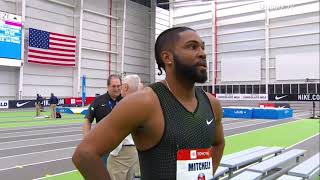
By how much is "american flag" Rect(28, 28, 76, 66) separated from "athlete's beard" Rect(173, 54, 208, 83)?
33.0 meters

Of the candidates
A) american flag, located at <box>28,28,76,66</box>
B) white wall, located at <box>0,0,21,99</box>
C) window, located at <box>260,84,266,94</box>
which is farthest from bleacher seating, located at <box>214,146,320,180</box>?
window, located at <box>260,84,266,94</box>

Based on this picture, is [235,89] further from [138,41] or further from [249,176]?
[249,176]

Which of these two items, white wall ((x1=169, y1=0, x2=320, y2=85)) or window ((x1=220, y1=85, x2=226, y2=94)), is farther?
window ((x1=220, y1=85, x2=226, y2=94))

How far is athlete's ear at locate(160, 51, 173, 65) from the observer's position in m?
2.06

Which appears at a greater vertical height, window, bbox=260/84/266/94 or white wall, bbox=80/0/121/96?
white wall, bbox=80/0/121/96

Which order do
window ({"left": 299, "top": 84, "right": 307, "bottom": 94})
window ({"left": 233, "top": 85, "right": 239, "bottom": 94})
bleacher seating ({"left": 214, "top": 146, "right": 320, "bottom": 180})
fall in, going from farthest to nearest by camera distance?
1. window ({"left": 233, "top": 85, "right": 239, "bottom": 94})
2. window ({"left": 299, "top": 84, "right": 307, "bottom": 94})
3. bleacher seating ({"left": 214, "top": 146, "right": 320, "bottom": 180})

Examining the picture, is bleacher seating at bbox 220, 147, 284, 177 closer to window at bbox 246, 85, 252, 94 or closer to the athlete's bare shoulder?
the athlete's bare shoulder

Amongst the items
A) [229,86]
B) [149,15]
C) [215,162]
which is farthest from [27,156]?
[149,15]

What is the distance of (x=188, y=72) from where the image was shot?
6.64 ft

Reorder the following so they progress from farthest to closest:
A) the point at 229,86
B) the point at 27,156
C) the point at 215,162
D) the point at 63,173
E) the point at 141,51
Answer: the point at 141,51, the point at 229,86, the point at 27,156, the point at 63,173, the point at 215,162

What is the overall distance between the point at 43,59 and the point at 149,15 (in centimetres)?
1812

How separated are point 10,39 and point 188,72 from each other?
103ft

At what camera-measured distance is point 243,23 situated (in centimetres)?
4381

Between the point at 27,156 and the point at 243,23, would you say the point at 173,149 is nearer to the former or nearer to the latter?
the point at 27,156
